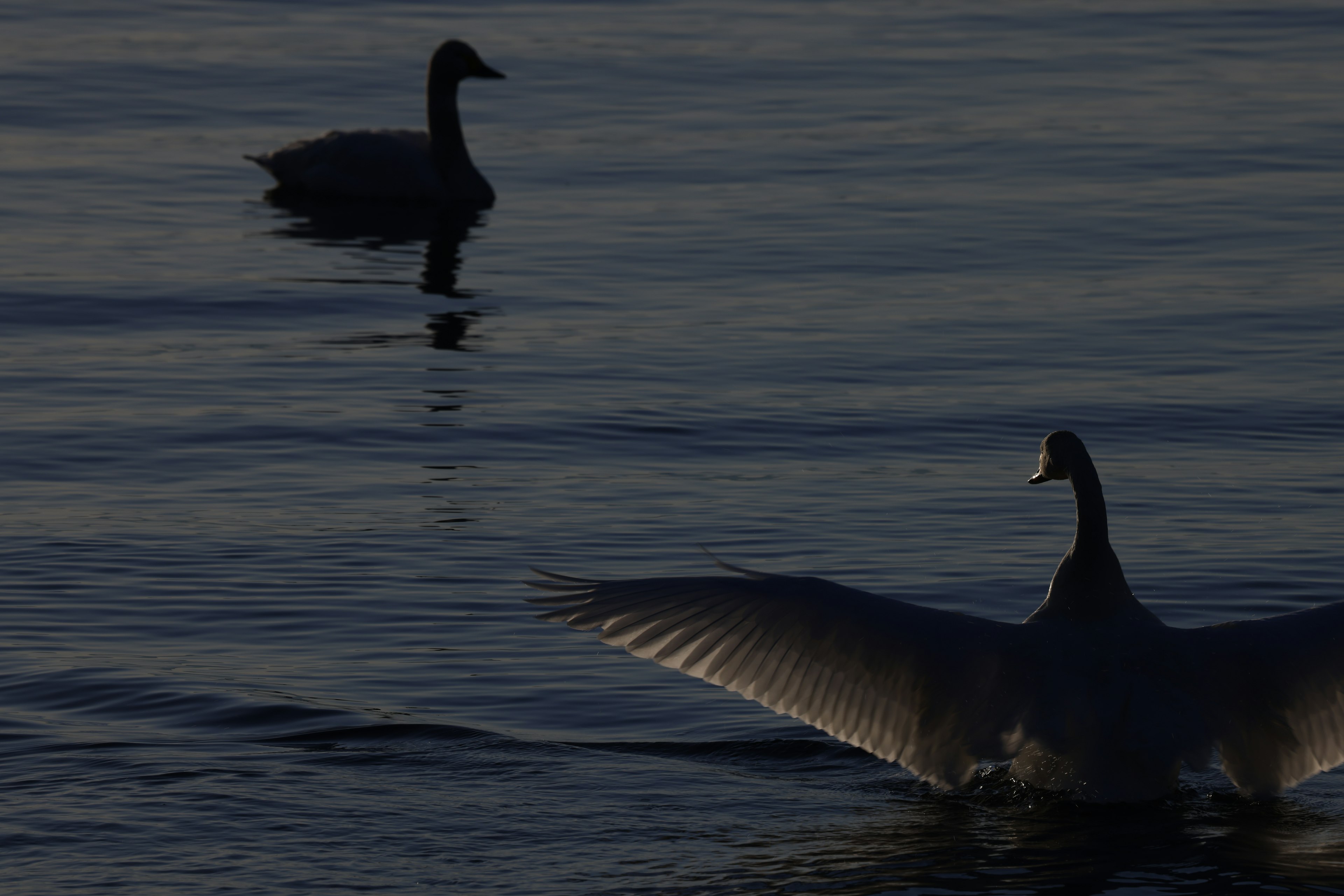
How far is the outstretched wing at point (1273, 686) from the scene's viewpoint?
721 centimetres

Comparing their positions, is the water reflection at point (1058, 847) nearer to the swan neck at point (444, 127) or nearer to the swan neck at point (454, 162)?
the swan neck at point (454, 162)

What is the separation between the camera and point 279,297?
15406mm

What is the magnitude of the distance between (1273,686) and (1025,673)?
2.77 feet

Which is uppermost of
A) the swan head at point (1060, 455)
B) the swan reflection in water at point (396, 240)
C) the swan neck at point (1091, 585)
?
the swan reflection in water at point (396, 240)

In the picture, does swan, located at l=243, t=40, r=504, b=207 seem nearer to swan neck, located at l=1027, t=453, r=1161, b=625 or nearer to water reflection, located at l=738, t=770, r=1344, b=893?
swan neck, located at l=1027, t=453, r=1161, b=625

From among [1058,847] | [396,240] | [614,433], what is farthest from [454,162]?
[1058,847]

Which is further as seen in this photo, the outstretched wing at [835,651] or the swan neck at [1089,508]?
the swan neck at [1089,508]

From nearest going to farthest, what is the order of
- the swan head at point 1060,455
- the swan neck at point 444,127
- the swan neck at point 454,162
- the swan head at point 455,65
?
the swan head at point 1060,455 → the swan neck at point 454,162 → the swan neck at point 444,127 → the swan head at point 455,65

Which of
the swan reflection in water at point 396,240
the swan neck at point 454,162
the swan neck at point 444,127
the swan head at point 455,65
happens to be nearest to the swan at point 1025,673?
the swan reflection in water at point 396,240

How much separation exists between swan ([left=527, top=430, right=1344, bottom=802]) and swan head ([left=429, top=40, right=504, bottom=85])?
44.9 feet

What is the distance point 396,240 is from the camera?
18281 millimetres

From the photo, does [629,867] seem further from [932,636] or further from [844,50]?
[844,50]

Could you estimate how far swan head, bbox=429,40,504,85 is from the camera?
2052cm

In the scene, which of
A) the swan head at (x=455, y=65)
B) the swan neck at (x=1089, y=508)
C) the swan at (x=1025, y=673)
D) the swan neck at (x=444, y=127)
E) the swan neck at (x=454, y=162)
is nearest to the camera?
the swan at (x=1025, y=673)
